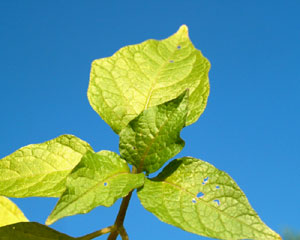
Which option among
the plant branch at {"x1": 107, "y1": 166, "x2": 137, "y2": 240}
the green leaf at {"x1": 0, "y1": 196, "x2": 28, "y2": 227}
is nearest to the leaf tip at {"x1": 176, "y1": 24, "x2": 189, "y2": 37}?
the plant branch at {"x1": 107, "y1": 166, "x2": 137, "y2": 240}

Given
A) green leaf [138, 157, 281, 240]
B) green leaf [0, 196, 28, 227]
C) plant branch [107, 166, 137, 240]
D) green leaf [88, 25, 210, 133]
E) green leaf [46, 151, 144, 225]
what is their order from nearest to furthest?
1. green leaf [46, 151, 144, 225]
2. green leaf [138, 157, 281, 240]
3. plant branch [107, 166, 137, 240]
4. green leaf [88, 25, 210, 133]
5. green leaf [0, 196, 28, 227]

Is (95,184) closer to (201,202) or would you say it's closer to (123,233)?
(123,233)

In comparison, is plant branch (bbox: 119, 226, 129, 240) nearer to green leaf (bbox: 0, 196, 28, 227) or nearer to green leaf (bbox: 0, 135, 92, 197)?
green leaf (bbox: 0, 135, 92, 197)

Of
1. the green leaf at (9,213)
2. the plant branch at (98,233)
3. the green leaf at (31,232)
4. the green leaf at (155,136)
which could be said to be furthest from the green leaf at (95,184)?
the green leaf at (9,213)

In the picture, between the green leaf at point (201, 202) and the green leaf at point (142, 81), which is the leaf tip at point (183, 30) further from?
the green leaf at point (201, 202)

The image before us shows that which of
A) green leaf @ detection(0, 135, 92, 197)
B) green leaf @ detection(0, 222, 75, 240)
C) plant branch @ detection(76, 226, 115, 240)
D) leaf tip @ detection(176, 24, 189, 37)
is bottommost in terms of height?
plant branch @ detection(76, 226, 115, 240)

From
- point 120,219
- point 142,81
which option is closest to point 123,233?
point 120,219
